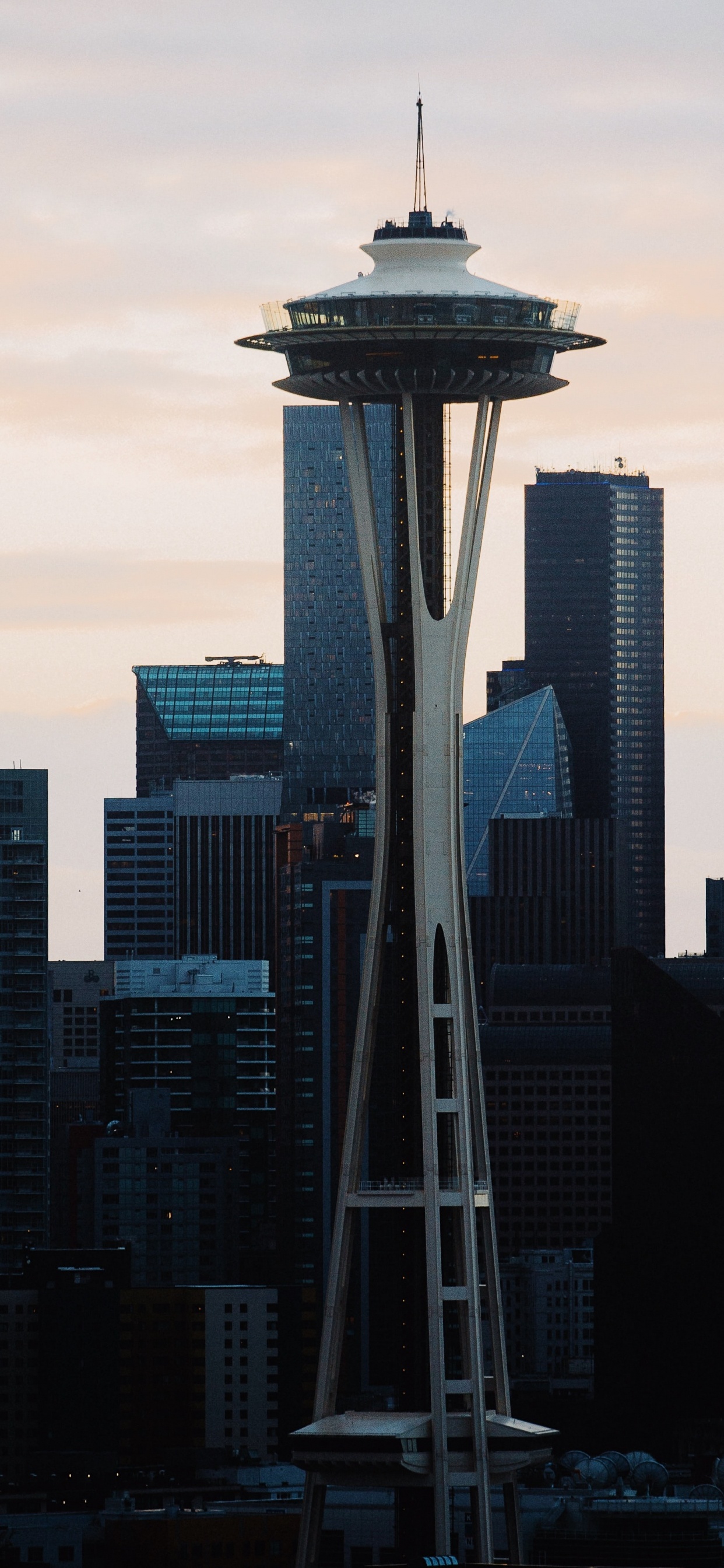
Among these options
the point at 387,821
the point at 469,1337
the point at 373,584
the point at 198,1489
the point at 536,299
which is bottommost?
the point at 198,1489

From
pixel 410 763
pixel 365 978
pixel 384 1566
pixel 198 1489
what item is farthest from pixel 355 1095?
pixel 198 1489

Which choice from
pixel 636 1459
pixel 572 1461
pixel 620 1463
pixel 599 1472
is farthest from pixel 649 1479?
pixel 572 1461

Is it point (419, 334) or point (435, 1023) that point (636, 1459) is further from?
point (419, 334)

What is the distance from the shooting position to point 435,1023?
118m

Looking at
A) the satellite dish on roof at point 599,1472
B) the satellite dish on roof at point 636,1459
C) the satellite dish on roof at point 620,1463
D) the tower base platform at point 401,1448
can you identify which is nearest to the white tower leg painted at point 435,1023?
the tower base platform at point 401,1448

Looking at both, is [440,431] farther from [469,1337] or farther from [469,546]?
[469,1337]

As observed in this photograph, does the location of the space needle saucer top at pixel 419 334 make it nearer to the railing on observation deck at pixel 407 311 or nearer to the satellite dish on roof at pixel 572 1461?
the railing on observation deck at pixel 407 311

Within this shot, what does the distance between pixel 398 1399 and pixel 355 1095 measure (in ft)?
47.3

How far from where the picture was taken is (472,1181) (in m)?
116

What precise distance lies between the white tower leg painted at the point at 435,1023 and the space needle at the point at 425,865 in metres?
0.08

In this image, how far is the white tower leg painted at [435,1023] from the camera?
115m

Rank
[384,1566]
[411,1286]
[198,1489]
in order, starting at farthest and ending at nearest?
[198,1489] < [411,1286] < [384,1566]

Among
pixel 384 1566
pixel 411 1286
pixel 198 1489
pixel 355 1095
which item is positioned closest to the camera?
pixel 384 1566

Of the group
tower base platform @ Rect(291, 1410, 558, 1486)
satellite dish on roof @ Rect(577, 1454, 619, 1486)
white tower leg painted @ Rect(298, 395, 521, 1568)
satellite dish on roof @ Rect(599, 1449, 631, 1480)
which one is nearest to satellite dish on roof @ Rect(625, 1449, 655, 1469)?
satellite dish on roof @ Rect(599, 1449, 631, 1480)
